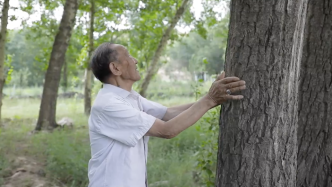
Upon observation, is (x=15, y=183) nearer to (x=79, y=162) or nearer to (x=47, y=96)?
(x=79, y=162)

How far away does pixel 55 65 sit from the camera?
11.1m

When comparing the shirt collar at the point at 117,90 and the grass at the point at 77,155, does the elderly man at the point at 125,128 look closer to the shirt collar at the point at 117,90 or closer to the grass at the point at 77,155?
the shirt collar at the point at 117,90

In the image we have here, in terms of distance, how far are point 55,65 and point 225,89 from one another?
357 inches

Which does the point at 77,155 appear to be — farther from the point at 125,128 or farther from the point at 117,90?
the point at 125,128

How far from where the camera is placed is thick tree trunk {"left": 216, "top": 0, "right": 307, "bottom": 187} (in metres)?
2.72

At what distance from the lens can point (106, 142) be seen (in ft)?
9.29

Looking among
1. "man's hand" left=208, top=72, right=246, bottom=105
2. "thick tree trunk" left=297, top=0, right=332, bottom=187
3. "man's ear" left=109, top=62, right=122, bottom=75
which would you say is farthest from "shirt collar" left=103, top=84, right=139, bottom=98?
"thick tree trunk" left=297, top=0, right=332, bottom=187

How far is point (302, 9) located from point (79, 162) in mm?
5071

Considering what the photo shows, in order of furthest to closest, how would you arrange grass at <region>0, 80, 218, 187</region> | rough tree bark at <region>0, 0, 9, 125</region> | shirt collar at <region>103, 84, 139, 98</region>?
A: rough tree bark at <region>0, 0, 9, 125</region>
grass at <region>0, 80, 218, 187</region>
shirt collar at <region>103, 84, 139, 98</region>

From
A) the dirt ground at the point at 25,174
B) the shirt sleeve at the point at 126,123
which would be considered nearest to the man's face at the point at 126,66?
the shirt sleeve at the point at 126,123

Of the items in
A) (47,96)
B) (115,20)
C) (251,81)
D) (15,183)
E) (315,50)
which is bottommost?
(15,183)

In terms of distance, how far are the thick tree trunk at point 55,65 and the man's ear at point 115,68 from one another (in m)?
8.55

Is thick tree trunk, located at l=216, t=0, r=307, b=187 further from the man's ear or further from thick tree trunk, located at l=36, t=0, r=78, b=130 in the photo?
thick tree trunk, located at l=36, t=0, r=78, b=130

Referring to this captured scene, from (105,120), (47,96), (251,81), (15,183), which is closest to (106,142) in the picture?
(105,120)
